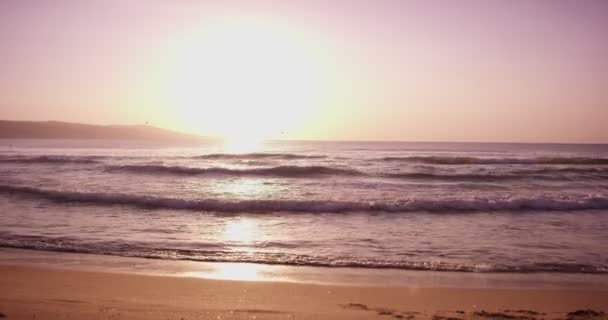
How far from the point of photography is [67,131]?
112 m

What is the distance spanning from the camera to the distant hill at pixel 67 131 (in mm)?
104812

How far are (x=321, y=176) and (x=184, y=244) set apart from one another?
50.9 ft

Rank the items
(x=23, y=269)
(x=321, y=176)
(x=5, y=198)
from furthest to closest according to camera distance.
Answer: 1. (x=321, y=176)
2. (x=5, y=198)
3. (x=23, y=269)

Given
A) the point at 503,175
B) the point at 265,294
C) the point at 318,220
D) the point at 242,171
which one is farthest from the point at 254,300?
the point at 503,175

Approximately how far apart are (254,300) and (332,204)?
8.52m

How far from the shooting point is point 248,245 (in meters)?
8.30

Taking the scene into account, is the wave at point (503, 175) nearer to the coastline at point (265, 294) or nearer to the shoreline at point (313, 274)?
the shoreline at point (313, 274)

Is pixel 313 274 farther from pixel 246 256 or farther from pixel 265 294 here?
pixel 246 256

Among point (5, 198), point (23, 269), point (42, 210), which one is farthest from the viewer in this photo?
point (5, 198)

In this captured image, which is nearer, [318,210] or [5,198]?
[318,210]

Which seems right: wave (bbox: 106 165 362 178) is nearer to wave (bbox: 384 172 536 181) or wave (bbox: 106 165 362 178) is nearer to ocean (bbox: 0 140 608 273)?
ocean (bbox: 0 140 608 273)

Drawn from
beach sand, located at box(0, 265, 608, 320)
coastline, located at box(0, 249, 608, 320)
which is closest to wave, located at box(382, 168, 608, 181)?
coastline, located at box(0, 249, 608, 320)

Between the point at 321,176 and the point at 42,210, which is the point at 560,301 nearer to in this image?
the point at 42,210

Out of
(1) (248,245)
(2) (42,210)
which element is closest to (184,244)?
(1) (248,245)
